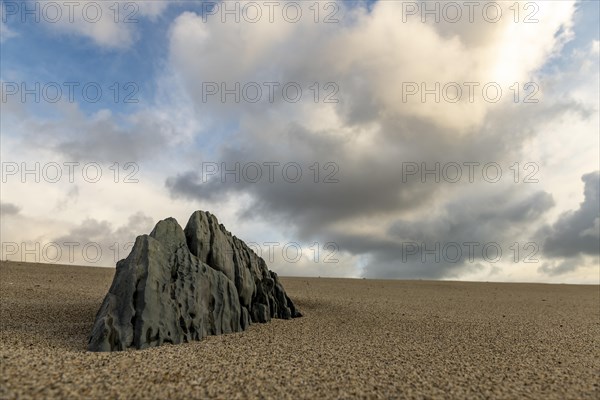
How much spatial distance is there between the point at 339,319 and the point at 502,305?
12116 millimetres

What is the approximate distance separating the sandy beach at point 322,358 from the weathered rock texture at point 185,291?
649mm

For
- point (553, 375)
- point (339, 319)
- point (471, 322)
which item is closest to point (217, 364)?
point (553, 375)

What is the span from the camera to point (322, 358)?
10.5m

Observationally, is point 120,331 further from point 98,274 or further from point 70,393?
point 98,274

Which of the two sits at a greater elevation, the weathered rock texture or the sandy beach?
the weathered rock texture

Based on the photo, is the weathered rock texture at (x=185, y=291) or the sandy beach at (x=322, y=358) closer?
the sandy beach at (x=322, y=358)

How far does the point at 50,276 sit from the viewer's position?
86.5ft

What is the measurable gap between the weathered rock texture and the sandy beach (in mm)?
649

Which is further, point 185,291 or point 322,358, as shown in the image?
point 185,291

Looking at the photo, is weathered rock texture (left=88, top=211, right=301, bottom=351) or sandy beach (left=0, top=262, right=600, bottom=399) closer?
sandy beach (left=0, top=262, right=600, bottom=399)

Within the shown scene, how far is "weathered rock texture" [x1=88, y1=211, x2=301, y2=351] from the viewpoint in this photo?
11.3 meters

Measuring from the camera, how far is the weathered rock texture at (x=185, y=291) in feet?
37.2

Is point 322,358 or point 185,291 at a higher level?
point 185,291

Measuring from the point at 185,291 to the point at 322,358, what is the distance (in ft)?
14.7
